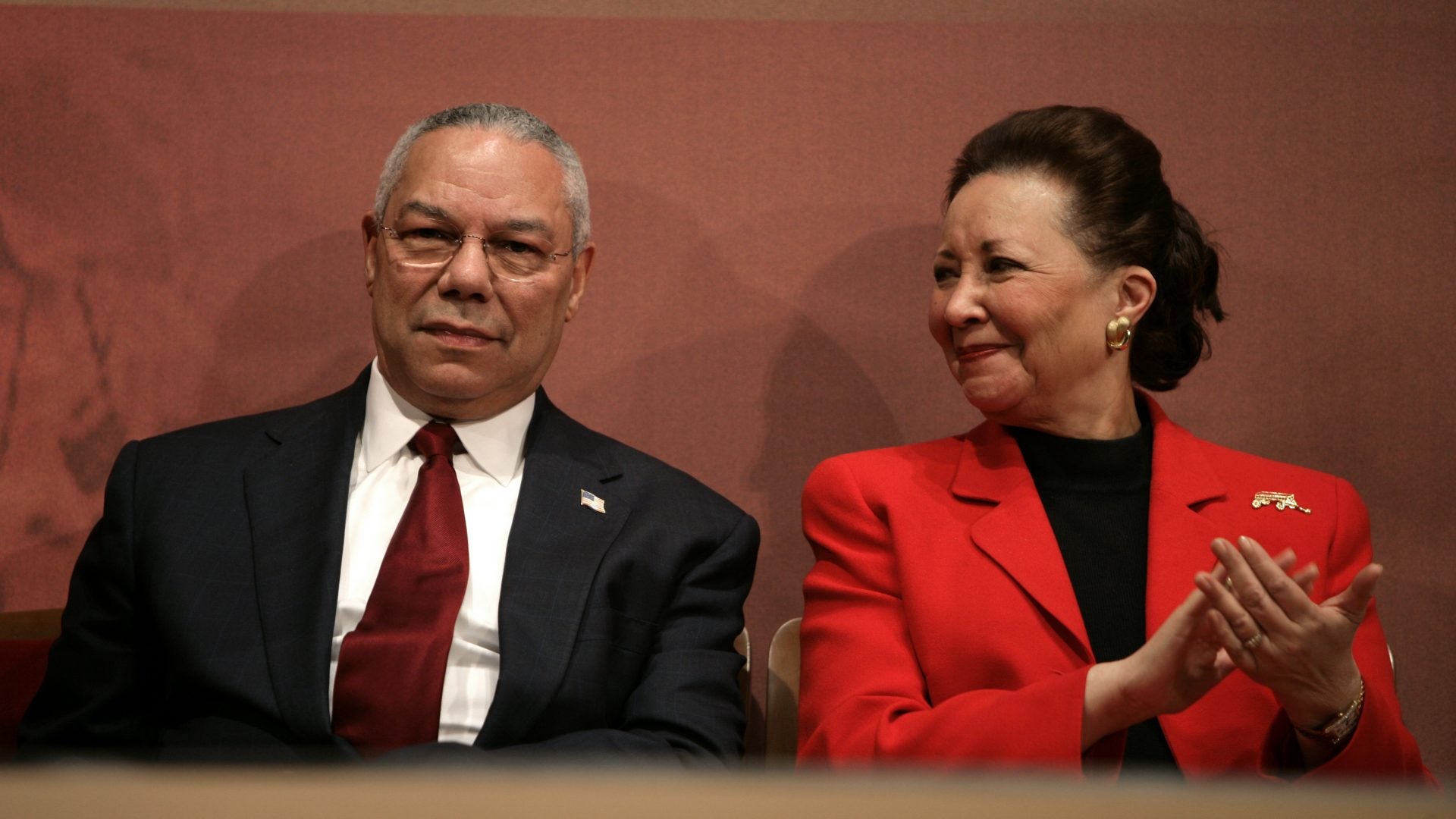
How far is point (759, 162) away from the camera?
2.60m

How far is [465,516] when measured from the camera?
1.91 meters

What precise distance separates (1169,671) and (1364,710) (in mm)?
332

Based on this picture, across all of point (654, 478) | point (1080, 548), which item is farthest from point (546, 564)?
point (1080, 548)

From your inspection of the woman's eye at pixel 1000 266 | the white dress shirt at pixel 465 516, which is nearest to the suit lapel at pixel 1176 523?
the woman's eye at pixel 1000 266

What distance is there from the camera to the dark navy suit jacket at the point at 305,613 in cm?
173

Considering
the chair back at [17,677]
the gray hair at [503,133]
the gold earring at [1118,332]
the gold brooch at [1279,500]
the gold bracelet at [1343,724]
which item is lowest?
the chair back at [17,677]

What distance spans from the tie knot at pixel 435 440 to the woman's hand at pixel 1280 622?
116cm

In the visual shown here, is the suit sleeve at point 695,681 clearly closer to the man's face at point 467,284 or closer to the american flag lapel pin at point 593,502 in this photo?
the american flag lapel pin at point 593,502

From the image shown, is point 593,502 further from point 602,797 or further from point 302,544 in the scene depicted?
point 602,797

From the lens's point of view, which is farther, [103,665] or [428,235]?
[428,235]

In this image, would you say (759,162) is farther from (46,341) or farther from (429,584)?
(46,341)

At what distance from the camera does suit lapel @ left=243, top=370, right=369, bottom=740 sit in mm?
1719

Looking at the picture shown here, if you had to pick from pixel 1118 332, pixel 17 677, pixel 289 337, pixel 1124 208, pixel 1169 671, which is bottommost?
pixel 17 677

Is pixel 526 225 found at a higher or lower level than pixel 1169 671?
higher
